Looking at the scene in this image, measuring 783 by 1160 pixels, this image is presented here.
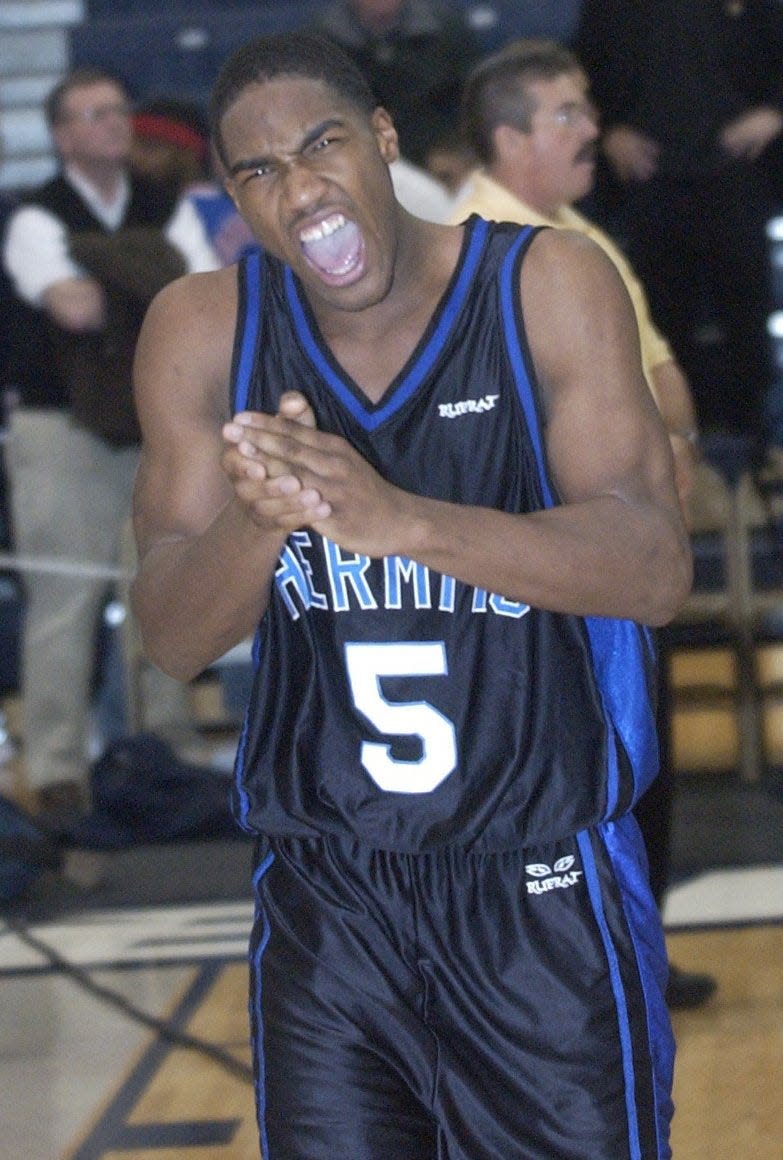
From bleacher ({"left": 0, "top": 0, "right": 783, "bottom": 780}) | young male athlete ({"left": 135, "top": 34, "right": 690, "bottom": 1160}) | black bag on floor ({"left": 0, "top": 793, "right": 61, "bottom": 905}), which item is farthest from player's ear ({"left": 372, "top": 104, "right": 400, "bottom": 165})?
bleacher ({"left": 0, "top": 0, "right": 783, "bottom": 780})

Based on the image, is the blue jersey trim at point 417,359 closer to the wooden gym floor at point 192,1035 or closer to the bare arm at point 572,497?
the bare arm at point 572,497

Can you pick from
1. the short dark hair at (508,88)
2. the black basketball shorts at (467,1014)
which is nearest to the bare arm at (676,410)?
the short dark hair at (508,88)

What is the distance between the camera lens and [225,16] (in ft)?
30.2

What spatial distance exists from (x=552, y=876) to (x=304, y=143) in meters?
0.82

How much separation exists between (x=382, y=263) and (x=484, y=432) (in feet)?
0.68

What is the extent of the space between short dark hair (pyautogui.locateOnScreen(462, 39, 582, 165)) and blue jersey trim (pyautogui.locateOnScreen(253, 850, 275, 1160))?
197cm

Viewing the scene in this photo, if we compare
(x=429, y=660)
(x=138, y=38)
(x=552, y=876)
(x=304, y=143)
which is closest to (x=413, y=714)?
(x=429, y=660)

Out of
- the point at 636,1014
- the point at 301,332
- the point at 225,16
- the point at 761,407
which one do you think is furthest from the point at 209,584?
the point at 225,16

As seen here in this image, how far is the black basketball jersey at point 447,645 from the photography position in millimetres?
2086

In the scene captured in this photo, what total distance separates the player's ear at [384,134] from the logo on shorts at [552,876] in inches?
30.9

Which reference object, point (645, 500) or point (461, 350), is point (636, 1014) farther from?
point (461, 350)

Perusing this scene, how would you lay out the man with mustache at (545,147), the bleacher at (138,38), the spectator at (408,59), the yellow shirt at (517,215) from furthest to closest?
the bleacher at (138,38) → the spectator at (408,59) → the man with mustache at (545,147) → the yellow shirt at (517,215)

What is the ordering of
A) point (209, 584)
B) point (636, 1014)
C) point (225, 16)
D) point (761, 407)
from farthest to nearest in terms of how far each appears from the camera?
point (225, 16)
point (761, 407)
point (636, 1014)
point (209, 584)

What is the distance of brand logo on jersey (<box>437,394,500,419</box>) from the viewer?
6.83ft
